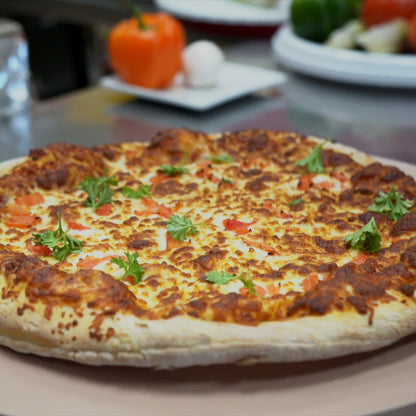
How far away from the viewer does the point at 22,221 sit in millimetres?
1897

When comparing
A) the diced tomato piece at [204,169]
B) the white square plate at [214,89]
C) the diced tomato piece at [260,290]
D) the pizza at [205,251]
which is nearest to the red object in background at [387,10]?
the white square plate at [214,89]

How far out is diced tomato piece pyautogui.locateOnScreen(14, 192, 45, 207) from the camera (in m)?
2.02

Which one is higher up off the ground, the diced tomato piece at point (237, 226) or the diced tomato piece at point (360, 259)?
the diced tomato piece at point (360, 259)

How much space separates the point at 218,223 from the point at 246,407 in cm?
64

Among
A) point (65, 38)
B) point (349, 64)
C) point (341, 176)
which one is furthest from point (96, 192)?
point (65, 38)

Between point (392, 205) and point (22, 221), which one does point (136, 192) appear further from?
point (392, 205)

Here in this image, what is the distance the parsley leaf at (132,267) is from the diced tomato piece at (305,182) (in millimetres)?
693

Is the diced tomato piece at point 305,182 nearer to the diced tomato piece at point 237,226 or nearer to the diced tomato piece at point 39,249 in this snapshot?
the diced tomato piece at point 237,226

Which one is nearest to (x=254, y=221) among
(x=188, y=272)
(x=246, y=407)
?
(x=188, y=272)

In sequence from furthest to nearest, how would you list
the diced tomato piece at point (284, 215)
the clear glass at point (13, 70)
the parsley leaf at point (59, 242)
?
the clear glass at point (13, 70) → the diced tomato piece at point (284, 215) → the parsley leaf at point (59, 242)

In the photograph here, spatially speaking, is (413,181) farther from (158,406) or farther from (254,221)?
(158,406)

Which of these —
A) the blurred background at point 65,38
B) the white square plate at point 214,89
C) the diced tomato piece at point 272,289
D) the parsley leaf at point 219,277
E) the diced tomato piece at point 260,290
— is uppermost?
the parsley leaf at point 219,277

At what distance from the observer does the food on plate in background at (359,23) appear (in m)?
3.48

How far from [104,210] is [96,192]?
8 centimetres
